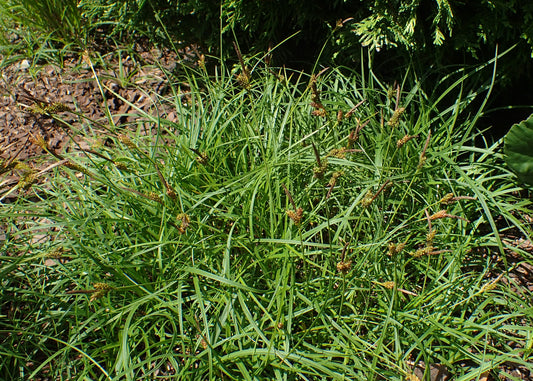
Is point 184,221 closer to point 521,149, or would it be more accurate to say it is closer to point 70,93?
point 521,149

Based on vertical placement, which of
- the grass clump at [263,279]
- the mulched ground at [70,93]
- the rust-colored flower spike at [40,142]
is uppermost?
the rust-colored flower spike at [40,142]

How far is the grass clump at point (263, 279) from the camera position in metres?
1.97

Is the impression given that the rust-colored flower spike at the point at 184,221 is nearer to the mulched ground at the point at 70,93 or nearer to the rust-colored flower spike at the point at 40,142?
the rust-colored flower spike at the point at 40,142

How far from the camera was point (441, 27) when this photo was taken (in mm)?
2852

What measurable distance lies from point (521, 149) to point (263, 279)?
4.79ft

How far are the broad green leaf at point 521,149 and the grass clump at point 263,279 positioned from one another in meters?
0.17

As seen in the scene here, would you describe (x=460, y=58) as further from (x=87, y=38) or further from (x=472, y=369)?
(x=87, y=38)

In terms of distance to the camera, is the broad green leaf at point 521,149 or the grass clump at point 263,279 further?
the broad green leaf at point 521,149

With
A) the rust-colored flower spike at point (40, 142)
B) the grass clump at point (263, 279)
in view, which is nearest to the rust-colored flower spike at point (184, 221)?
the grass clump at point (263, 279)

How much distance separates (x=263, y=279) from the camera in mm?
2266

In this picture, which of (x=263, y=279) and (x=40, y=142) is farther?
(x=263, y=279)

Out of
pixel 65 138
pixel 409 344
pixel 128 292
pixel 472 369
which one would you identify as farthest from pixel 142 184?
pixel 472 369

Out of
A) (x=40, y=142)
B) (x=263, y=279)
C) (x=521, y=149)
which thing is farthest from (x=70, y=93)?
(x=521, y=149)

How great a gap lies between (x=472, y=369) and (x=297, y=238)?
0.97 metres
